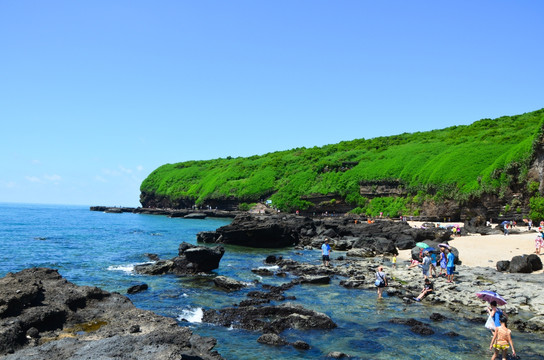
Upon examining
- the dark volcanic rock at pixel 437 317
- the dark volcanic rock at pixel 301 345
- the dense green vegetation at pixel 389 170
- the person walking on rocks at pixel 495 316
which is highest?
the dense green vegetation at pixel 389 170

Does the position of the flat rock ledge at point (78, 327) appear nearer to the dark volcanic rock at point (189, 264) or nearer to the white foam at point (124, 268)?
the dark volcanic rock at point (189, 264)

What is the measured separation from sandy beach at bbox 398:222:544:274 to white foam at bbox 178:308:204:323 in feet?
71.7

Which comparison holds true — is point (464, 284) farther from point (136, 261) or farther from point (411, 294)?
point (136, 261)

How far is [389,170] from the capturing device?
3612 inches

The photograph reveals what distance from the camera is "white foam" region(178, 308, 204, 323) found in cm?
1551

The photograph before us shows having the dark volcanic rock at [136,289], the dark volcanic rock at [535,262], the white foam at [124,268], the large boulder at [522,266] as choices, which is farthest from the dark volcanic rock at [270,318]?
the dark volcanic rock at [535,262]

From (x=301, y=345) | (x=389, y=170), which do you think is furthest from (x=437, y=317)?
(x=389, y=170)

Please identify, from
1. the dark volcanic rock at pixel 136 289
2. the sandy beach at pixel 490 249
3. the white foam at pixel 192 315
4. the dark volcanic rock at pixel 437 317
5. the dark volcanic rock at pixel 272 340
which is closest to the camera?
the dark volcanic rock at pixel 272 340

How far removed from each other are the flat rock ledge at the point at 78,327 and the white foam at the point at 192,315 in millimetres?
2989

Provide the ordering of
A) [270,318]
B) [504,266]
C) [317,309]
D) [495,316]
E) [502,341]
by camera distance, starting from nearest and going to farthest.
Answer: [502,341]
[495,316]
[270,318]
[317,309]
[504,266]

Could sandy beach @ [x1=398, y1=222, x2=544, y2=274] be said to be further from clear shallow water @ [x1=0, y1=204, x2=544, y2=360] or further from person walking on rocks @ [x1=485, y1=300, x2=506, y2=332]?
person walking on rocks @ [x1=485, y1=300, x2=506, y2=332]

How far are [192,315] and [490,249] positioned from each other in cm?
2930

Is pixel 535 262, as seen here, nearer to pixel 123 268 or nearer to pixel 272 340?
pixel 272 340

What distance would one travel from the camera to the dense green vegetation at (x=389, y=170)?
6694 centimetres
